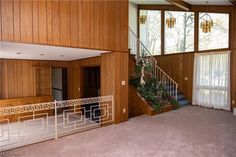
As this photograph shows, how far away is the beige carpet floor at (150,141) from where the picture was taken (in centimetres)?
368

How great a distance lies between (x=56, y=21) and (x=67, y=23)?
10.8 inches

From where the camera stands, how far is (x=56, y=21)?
169 inches

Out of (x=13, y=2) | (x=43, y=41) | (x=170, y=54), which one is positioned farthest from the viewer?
(x=170, y=54)

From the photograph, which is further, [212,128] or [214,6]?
[214,6]

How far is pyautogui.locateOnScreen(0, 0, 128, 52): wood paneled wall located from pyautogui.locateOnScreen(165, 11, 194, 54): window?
4004 mm

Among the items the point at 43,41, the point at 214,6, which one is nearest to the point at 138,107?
the point at 43,41

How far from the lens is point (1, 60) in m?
7.23

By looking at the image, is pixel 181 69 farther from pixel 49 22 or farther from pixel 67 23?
pixel 49 22

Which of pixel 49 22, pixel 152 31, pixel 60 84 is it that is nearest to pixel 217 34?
pixel 152 31

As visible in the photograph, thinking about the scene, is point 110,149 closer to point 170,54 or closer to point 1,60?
point 1,60

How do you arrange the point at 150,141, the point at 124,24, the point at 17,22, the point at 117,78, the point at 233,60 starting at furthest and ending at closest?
1. the point at 233,60
2. the point at 124,24
3. the point at 117,78
4. the point at 150,141
5. the point at 17,22

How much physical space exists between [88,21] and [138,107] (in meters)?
3.58

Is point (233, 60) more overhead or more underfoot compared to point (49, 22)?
more underfoot

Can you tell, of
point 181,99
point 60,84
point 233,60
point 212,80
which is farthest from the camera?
point 60,84
